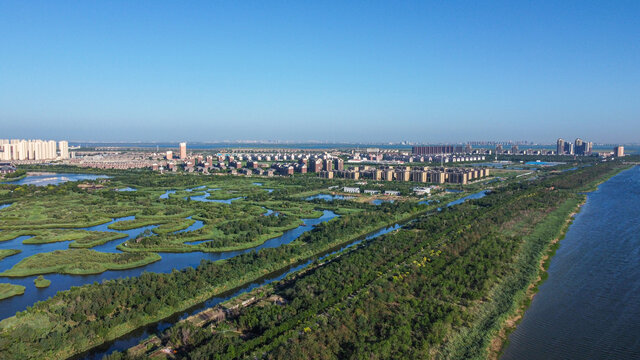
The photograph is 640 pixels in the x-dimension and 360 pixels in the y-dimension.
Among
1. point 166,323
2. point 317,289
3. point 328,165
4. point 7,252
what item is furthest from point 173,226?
point 328,165

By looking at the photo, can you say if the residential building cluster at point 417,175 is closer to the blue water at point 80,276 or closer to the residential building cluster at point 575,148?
the blue water at point 80,276

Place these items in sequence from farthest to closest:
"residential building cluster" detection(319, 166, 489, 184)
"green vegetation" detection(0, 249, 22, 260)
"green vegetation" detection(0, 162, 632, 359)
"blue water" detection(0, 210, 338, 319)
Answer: "residential building cluster" detection(319, 166, 489, 184)
"green vegetation" detection(0, 249, 22, 260)
"blue water" detection(0, 210, 338, 319)
"green vegetation" detection(0, 162, 632, 359)

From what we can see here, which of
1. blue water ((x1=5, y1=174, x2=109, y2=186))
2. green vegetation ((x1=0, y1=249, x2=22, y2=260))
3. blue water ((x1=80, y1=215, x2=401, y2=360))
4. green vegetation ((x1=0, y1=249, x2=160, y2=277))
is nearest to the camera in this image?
blue water ((x1=80, y1=215, x2=401, y2=360))

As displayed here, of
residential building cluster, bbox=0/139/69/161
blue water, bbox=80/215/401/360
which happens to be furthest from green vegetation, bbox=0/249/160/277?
residential building cluster, bbox=0/139/69/161

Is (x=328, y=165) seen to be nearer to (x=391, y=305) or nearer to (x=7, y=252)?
(x=7, y=252)

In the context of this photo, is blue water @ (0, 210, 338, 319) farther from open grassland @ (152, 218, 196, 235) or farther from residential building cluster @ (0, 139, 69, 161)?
residential building cluster @ (0, 139, 69, 161)

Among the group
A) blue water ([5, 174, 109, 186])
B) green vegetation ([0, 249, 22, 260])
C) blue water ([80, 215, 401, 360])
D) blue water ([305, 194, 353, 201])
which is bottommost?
blue water ([80, 215, 401, 360])

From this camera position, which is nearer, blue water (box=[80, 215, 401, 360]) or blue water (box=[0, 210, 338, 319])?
blue water (box=[80, 215, 401, 360])
